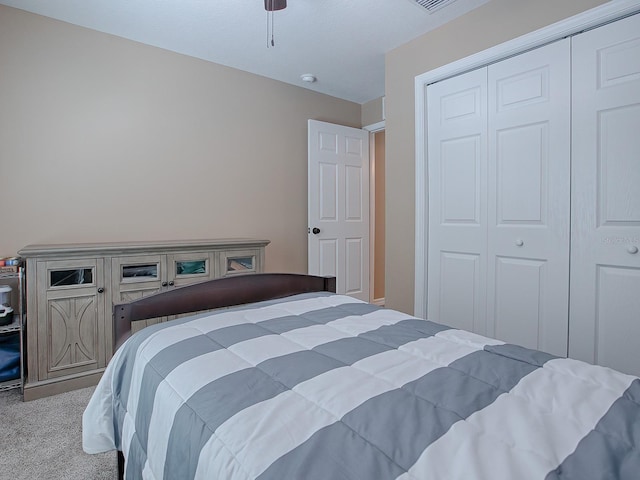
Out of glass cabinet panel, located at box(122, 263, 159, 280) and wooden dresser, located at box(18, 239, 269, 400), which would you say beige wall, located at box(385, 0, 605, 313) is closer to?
wooden dresser, located at box(18, 239, 269, 400)

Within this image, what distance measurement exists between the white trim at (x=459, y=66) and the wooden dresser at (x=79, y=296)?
1723mm

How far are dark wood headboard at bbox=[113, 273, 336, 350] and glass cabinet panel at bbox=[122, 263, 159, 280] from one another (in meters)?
1.16

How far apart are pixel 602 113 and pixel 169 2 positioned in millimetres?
2621

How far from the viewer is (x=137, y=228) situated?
2887mm

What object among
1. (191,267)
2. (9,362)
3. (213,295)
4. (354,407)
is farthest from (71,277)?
(354,407)

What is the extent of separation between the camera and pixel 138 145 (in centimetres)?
288

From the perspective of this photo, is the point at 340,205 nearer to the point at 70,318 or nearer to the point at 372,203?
the point at 372,203

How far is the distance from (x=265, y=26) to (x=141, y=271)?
1.94 meters

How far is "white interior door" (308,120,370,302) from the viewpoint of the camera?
381 centimetres

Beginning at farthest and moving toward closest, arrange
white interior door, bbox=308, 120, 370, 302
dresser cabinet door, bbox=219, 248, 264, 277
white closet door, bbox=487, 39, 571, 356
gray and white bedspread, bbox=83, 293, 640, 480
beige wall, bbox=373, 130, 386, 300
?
beige wall, bbox=373, 130, 386, 300 → white interior door, bbox=308, 120, 370, 302 → dresser cabinet door, bbox=219, 248, 264, 277 → white closet door, bbox=487, 39, 571, 356 → gray and white bedspread, bbox=83, 293, 640, 480

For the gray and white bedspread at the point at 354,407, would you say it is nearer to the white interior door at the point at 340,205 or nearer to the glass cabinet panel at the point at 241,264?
the glass cabinet panel at the point at 241,264

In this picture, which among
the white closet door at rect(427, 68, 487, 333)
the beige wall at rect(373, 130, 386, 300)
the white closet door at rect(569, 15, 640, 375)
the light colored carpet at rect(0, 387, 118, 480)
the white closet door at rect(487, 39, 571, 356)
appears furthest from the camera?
the beige wall at rect(373, 130, 386, 300)

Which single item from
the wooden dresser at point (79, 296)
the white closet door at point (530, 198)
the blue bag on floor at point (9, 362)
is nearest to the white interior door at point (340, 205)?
the wooden dresser at point (79, 296)

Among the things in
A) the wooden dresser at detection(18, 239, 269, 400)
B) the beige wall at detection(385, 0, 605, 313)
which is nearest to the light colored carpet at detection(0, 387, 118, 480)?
the wooden dresser at detection(18, 239, 269, 400)
